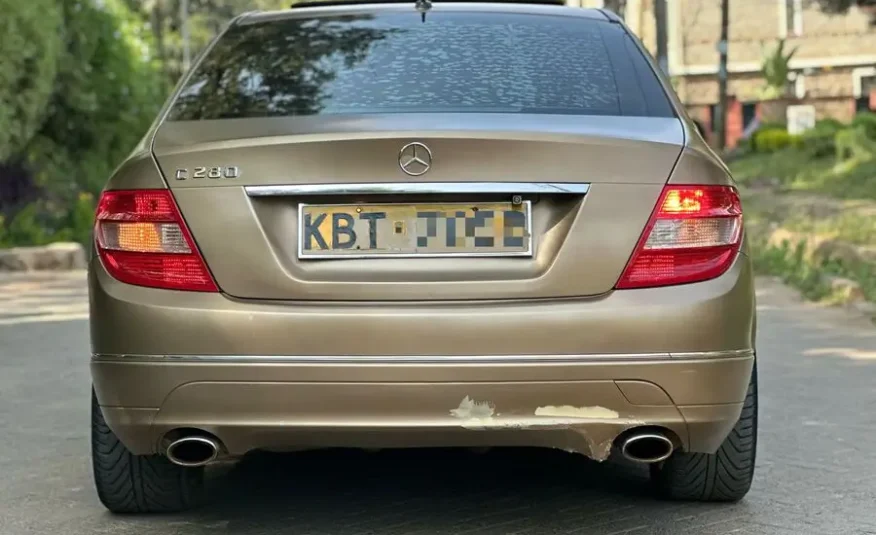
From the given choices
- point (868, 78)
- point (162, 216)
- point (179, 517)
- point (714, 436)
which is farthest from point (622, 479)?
point (868, 78)

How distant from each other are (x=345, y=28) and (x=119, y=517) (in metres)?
1.72

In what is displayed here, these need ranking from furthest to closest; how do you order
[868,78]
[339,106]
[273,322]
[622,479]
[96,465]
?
[868,78]
[622,479]
[96,465]
[339,106]
[273,322]

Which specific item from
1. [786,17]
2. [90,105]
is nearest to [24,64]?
[90,105]

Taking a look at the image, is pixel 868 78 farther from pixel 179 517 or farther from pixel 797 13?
pixel 179 517

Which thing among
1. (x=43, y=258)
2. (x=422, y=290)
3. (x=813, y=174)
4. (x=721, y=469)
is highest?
(x=422, y=290)

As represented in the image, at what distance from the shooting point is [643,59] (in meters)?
4.71

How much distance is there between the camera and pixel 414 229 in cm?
392

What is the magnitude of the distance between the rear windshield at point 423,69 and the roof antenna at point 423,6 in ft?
0.12

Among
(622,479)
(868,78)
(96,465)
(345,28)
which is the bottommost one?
(868,78)

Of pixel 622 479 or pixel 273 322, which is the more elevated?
pixel 273 322

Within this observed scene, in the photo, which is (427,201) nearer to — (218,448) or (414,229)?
(414,229)

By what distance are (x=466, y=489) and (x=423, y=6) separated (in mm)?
1635

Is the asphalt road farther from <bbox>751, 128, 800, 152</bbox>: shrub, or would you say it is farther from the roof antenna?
<bbox>751, 128, 800, 152</bbox>: shrub

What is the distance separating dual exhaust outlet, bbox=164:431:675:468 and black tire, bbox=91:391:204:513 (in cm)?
43
